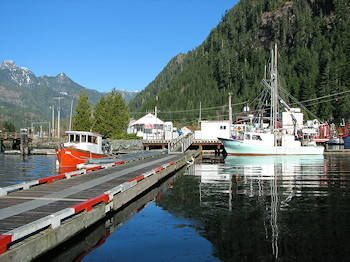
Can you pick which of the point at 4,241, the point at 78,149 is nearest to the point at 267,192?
the point at 4,241

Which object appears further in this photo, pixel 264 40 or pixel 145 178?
pixel 264 40

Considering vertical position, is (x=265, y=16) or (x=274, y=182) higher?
(x=265, y=16)

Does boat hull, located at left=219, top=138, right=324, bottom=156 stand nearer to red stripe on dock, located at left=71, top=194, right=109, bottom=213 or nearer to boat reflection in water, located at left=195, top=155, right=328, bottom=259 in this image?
boat reflection in water, located at left=195, top=155, right=328, bottom=259

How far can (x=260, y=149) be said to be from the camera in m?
51.2

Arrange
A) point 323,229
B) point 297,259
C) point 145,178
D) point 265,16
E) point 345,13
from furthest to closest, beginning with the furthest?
1. point 265,16
2. point 345,13
3. point 145,178
4. point 323,229
5. point 297,259

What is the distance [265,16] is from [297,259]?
18571 centimetres

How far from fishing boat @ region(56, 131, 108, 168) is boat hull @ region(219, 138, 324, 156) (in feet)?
67.4

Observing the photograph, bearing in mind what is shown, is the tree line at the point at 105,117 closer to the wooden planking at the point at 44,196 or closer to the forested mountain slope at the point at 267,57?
the wooden planking at the point at 44,196

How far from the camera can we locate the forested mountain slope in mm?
108812

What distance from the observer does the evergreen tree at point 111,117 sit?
67.6 meters

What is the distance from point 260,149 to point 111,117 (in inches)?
1203

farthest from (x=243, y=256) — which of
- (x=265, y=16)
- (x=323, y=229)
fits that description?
(x=265, y=16)

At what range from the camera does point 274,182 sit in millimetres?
21969

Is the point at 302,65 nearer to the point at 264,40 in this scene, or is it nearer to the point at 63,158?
the point at 264,40
